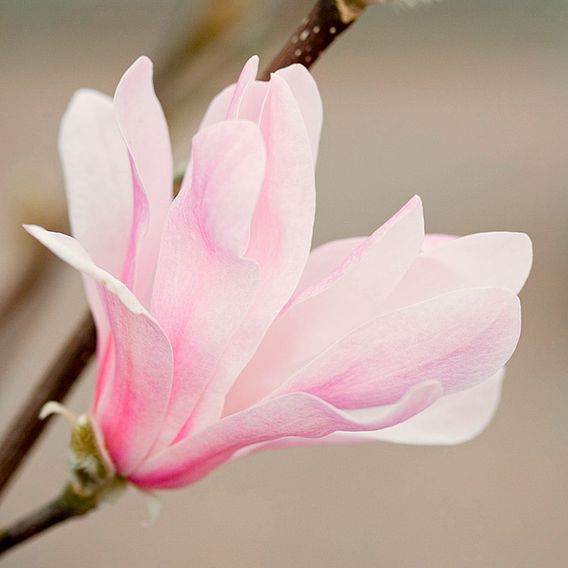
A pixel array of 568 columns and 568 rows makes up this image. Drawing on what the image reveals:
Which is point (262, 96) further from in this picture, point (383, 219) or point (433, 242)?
point (383, 219)

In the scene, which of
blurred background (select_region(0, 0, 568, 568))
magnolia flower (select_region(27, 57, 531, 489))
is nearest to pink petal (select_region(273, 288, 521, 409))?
magnolia flower (select_region(27, 57, 531, 489))

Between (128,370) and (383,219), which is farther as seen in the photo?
(383,219)

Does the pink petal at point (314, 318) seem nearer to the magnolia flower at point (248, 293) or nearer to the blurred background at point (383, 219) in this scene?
the magnolia flower at point (248, 293)

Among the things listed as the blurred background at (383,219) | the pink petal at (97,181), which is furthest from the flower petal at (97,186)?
the blurred background at (383,219)

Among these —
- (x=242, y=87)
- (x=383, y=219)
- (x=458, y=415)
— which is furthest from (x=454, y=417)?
(x=383, y=219)

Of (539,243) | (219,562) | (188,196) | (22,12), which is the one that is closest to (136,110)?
(188,196)

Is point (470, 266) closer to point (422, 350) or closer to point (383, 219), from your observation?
point (422, 350)

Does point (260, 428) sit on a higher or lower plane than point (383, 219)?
lower
